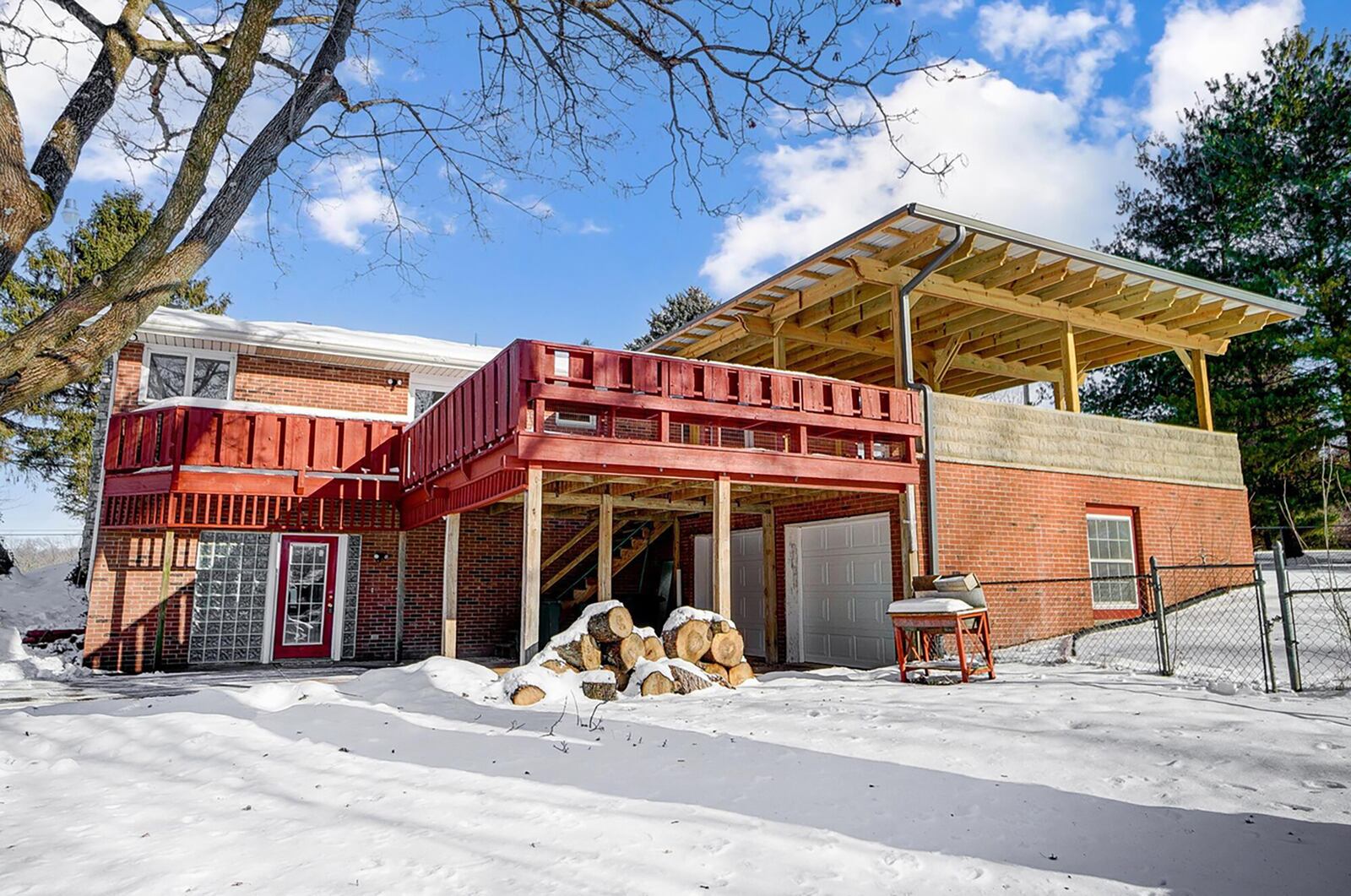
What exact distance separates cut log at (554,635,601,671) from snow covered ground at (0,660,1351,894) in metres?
0.79

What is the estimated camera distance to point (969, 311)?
537 inches

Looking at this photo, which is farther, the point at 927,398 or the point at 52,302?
the point at 52,302

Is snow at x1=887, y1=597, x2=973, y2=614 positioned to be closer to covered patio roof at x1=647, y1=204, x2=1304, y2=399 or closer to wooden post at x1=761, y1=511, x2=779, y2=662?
wooden post at x1=761, y1=511, x2=779, y2=662

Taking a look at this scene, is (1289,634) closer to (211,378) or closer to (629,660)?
(629,660)

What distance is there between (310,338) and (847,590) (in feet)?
31.7

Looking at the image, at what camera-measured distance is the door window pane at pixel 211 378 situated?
1391 centimetres

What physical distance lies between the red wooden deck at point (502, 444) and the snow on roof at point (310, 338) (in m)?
1.74

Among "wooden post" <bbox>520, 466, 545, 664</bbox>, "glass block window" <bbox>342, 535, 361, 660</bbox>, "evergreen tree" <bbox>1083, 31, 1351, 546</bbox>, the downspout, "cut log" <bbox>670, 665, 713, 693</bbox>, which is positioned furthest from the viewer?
"evergreen tree" <bbox>1083, 31, 1351, 546</bbox>

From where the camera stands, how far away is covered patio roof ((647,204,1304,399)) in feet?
37.8

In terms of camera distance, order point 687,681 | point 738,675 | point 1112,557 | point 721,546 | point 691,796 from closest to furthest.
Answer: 1. point 691,796
2. point 687,681
3. point 738,675
4. point 721,546
5. point 1112,557

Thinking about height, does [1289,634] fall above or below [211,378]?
below

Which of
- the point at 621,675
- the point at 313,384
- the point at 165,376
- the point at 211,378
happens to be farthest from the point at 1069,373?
the point at 165,376

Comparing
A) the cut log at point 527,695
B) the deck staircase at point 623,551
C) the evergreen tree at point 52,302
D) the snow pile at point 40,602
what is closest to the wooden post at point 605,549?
the cut log at point 527,695

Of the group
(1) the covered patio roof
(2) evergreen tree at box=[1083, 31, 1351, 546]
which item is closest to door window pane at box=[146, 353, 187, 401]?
(1) the covered patio roof
